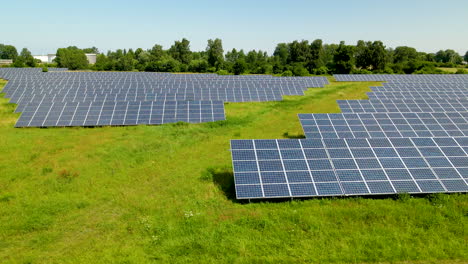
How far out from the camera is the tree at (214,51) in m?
103

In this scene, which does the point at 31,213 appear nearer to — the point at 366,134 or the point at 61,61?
the point at 366,134

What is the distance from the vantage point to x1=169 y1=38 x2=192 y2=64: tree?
11538 centimetres

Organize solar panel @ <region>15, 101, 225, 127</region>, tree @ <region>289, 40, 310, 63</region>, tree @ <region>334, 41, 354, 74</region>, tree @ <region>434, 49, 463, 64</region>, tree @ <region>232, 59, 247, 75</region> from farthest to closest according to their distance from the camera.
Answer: tree @ <region>434, 49, 463, 64</region>, tree @ <region>289, 40, 310, 63</region>, tree @ <region>232, 59, 247, 75</region>, tree @ <region>334, 41, 354, 74</region>, solar panel @ <region>15, 101, 225, 127</region>

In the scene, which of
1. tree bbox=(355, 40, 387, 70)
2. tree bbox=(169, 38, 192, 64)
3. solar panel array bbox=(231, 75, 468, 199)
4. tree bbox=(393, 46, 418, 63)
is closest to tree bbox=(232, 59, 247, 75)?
tree bbox=(169, 38, 192, 64)

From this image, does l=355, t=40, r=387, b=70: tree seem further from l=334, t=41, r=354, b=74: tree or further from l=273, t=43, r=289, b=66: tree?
l=273, t=43, r=289, b=66: tree

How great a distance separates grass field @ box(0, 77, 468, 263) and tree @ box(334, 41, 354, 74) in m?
79.0

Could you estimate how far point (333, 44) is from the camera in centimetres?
14862

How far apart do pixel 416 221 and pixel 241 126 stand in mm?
17419

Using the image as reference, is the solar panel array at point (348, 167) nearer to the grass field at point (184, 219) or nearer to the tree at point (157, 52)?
the grass field at point (184, 219)

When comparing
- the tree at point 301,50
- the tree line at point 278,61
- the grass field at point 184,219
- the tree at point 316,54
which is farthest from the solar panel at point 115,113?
the tree at point 301,50

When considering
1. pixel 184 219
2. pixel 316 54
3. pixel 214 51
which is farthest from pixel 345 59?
pixel 184 219

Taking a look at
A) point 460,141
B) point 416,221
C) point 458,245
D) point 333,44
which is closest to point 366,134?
point 460,141

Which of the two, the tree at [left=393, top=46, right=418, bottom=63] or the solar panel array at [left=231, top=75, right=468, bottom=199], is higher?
the tree at [left=393, top=46, right=418, bottom=63]

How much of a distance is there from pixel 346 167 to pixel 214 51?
9714 cm
